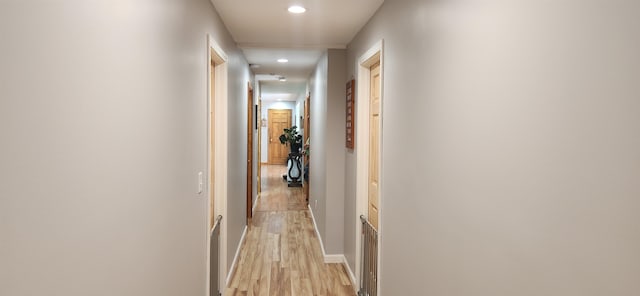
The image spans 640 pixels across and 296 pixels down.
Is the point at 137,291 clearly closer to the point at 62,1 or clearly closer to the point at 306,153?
the point at 62,1

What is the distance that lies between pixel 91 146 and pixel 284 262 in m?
3.84

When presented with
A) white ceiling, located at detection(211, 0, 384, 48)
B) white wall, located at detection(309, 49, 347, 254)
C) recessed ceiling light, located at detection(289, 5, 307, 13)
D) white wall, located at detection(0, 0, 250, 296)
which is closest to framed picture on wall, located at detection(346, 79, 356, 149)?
white wall, located at detection(309, 49, 347, 254)

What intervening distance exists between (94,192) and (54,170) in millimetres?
197

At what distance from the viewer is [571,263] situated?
1004 mm

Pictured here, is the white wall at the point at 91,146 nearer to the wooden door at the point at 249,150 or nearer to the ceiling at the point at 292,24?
the ceiling at the point at 292,24

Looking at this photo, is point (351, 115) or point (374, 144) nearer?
point (374, 144)

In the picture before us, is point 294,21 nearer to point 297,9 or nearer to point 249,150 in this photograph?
point 297,9

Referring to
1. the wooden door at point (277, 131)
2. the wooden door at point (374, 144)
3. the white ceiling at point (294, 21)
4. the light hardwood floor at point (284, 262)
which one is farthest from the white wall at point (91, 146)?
the wooden door at point (277, 131)

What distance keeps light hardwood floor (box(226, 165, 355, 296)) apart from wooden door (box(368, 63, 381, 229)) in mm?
877

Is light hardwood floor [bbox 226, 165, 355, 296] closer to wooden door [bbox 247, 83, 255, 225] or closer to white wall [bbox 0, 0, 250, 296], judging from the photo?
wooden door [bbox 247, 83, 255, 225]

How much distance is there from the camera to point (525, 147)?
1175 millimetres

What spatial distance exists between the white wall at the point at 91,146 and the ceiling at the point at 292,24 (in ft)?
3.48

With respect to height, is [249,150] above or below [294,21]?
below

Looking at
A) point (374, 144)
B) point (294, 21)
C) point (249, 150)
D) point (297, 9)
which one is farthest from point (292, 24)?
point (249, 150)
